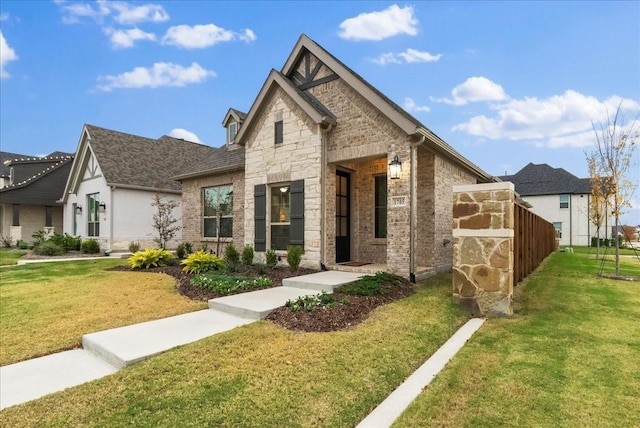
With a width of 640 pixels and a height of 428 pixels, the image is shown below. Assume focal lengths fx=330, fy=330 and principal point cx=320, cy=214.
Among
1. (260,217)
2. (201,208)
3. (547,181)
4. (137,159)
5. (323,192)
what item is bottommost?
(260,217)

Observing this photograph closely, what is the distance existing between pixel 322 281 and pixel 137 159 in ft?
51.0

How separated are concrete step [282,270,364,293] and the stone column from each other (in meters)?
2.32

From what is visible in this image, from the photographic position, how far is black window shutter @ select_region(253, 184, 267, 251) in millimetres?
10422

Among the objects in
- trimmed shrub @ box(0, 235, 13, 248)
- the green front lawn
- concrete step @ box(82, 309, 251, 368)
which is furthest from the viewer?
trimmed shrub @ box(0, 235, 13, 248)

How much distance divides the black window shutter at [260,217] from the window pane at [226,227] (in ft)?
9.11

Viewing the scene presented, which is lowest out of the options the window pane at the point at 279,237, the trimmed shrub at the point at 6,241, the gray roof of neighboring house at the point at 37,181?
the trimmed shrub at the point at 6,241

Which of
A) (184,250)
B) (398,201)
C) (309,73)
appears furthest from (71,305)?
(309,73)

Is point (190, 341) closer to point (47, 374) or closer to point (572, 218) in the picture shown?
point (47, 374)

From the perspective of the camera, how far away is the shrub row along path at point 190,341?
321 centimetres

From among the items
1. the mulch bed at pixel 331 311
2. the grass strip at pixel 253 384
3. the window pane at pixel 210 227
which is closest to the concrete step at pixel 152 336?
the grass strip at pixel 253 384

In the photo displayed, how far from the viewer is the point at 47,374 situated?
3578 millimetres

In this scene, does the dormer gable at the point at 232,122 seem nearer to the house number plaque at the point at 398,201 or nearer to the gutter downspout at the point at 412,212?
the house number plaque at the point at 398,201

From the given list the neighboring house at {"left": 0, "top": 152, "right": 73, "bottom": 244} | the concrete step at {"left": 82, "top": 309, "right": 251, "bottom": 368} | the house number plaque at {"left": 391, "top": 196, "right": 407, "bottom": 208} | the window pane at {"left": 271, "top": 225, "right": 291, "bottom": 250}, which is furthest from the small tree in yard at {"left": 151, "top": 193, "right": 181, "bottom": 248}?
the neighboring house at {"left": 0, "top": 152, "right": 73, "bottom": 244}

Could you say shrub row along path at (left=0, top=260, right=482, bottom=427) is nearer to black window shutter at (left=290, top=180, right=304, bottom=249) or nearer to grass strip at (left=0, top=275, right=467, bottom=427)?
grass strip at (left=0, top=275, right=467, bottom=427)
